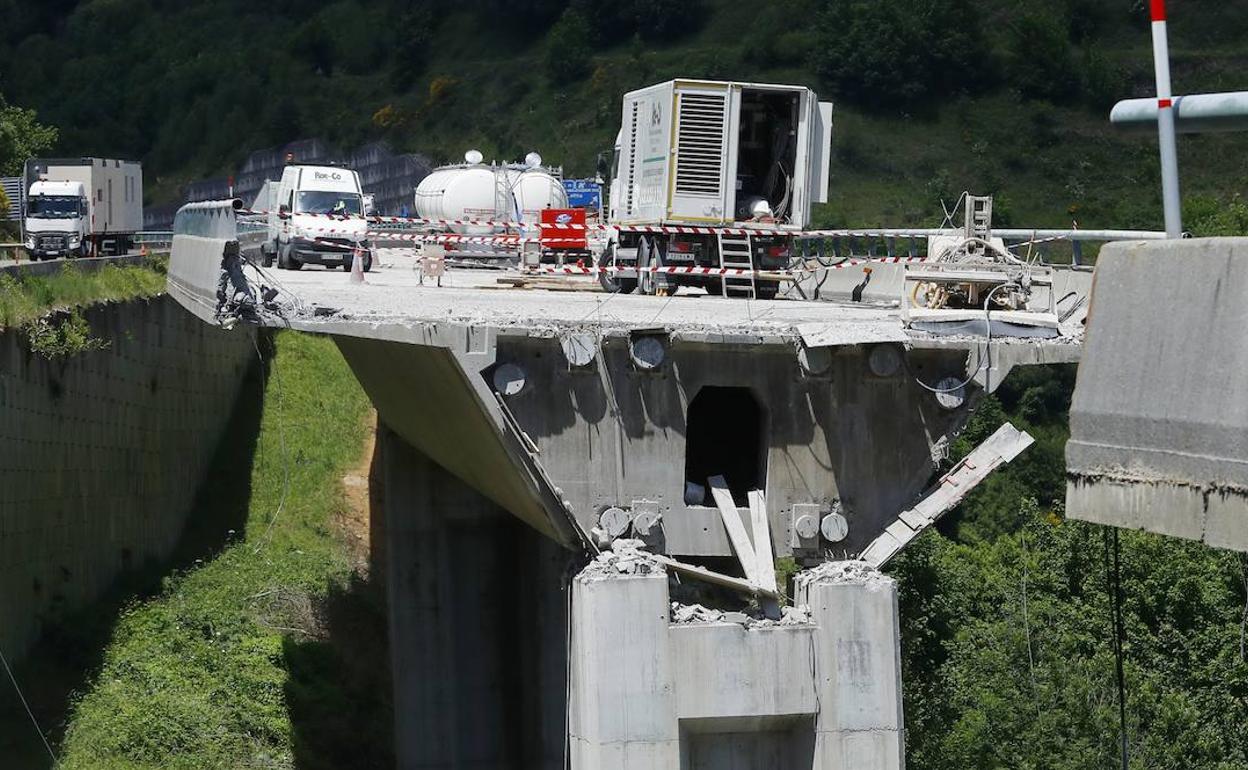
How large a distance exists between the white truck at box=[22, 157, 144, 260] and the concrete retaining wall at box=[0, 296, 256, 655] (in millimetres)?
9892

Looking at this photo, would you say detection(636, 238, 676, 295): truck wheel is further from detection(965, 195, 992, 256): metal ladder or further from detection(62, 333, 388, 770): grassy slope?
detection(62, 333, 388, 770): grassy slope

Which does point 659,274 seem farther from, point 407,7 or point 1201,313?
point 407,7

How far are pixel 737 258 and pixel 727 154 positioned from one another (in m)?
1.77

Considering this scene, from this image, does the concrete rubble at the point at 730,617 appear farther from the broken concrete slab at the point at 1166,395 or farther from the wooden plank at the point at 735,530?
the broken concrete slab at the point at 1166,395

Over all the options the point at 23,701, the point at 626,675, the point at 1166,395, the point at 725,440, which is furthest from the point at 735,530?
the point at 1166,395

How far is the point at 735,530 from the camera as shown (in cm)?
2217

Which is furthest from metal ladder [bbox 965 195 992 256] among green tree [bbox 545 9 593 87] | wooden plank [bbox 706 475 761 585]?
green tree [bbox 545 9 593 87]

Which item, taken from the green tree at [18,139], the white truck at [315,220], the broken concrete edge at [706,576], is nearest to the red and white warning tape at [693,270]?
the white truck at [315,220]

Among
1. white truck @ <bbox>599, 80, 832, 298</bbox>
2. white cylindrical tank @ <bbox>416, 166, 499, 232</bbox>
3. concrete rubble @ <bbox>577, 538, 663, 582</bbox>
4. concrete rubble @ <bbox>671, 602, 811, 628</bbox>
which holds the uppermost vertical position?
white cylindrical tank @ <bbox>416, 166, 499, 232</bbox>

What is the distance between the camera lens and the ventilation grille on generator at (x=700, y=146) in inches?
1231

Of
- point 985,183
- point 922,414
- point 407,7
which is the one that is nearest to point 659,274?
point 922,414

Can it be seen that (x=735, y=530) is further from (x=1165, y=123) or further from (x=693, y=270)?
(x=1165, y=123)

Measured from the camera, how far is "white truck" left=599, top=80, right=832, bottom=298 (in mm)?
31266

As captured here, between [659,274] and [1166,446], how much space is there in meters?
22.5
